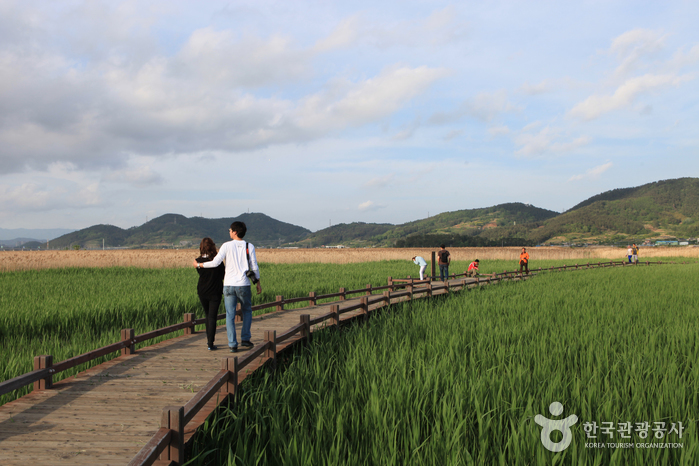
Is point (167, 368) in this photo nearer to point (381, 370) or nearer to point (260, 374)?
point (260, 374)

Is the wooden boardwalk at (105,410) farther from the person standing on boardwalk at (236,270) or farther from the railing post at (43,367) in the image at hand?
the person standing on boardwalk at (236,270)

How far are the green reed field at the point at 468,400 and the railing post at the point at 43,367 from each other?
2.50m

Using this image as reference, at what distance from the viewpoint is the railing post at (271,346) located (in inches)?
251

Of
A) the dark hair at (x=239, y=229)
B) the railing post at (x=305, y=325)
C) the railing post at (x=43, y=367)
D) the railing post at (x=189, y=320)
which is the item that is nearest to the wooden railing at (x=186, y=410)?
the railing post at (x=305, y=325)

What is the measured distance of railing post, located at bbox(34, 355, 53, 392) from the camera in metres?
5.16

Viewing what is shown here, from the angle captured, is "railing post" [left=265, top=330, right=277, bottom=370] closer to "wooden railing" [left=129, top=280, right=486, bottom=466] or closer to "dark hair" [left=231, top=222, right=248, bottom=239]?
"wooden railing" [left=129, top=280, right=486, bottom=466]

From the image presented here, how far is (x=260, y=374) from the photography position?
6.05 metres

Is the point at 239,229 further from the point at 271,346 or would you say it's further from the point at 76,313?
the point at 76,313

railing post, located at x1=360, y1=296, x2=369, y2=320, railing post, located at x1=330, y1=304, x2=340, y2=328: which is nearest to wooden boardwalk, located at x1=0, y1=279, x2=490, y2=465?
railing post, located at x1=330, y1=304, x2=340, y2=328

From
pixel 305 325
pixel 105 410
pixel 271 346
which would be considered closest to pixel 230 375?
pixel 105 410

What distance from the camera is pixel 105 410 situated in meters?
4.53

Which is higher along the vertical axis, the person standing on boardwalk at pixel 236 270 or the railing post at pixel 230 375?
the person standing on boardwalk at pixel 236 270

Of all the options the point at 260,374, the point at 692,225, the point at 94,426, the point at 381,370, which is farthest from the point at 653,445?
the point at 692,225

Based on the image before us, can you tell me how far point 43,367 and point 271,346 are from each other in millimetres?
2941
